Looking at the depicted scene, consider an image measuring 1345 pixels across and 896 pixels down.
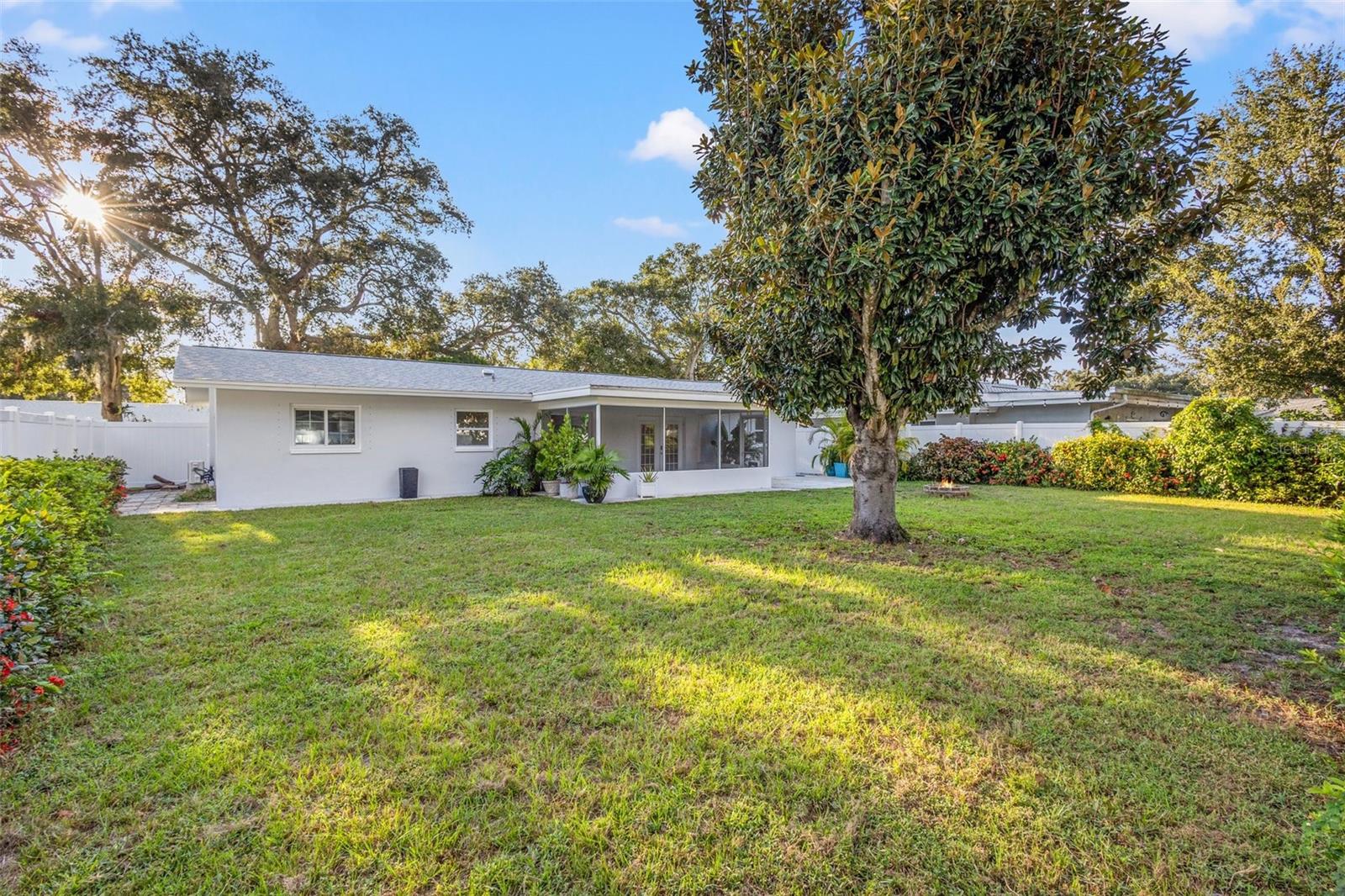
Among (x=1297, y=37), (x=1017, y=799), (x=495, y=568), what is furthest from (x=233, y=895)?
(x=1297, y=37)

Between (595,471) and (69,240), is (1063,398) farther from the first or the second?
(69,240)

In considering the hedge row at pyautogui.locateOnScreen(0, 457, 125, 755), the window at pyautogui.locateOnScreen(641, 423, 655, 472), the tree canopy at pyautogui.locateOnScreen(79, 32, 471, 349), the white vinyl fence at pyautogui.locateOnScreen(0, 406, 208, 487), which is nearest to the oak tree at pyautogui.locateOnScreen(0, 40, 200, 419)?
the tree canopy at pyautogui.locateOnScreen(79, 32, 471, 349)

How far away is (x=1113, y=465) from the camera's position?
13.5 meters

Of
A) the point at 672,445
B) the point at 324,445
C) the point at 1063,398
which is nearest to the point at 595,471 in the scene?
the point at 324,445

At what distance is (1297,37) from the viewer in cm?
1194

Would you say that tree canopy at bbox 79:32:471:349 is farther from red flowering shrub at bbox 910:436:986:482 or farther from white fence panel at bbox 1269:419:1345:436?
white fence panel at bbox 1269:419:1345:436

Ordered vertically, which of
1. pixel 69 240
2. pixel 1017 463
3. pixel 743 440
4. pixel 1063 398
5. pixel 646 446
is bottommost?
pixel 1017 463

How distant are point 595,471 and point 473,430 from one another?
3.66 metres

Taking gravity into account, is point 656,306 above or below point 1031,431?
above

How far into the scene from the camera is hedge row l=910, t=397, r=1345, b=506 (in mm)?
10812

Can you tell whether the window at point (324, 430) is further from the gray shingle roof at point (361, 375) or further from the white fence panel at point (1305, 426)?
the white fence panel at point (1305, 426)

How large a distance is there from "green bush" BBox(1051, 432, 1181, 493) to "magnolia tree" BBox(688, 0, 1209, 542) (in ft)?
25.9

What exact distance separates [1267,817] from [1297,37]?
57.3 feet

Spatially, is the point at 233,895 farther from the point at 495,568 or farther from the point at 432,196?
the point at 432,196
